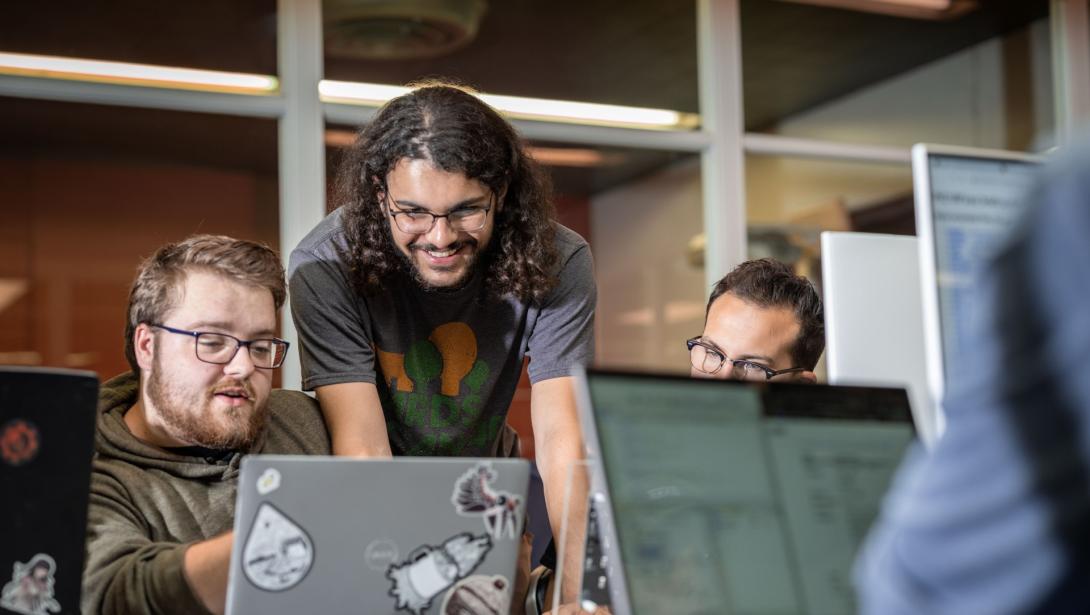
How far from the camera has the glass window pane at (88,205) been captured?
410 cm

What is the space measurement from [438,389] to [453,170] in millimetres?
429

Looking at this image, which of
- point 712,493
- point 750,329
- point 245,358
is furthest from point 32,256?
point 712,493

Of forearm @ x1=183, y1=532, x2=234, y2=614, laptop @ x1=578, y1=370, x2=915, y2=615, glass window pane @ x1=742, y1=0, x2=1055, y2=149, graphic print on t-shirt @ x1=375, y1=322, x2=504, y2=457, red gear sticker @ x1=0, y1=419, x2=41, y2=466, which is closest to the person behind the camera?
laptop @ x1=578, y1=370, x2=915, y2=615

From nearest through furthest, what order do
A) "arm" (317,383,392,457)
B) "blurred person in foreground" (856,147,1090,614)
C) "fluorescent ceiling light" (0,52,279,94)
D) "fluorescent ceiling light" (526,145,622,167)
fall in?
1. "blurred person in foreground" (856,147,1090,614)
2. "arm" (317,383,392,457)
3. "fluorescent ceiling light" (0,52,279,94)
4. "fluorescent ceiling light" (526,145,622,167)

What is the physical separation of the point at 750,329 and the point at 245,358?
2.95 feet

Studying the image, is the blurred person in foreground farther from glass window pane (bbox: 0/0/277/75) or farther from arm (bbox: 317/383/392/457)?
glass window pane (bbox: 0/0/277/75)

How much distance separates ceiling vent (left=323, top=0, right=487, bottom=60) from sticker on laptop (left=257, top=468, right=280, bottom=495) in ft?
11.6

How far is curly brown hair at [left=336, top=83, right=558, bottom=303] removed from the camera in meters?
2.09

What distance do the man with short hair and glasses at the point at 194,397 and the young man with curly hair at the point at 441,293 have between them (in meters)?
0.16

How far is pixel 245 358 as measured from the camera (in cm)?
183

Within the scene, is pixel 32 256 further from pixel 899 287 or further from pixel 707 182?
pixel 899 287

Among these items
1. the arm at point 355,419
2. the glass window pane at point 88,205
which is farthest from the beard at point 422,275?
the glass window pane at point 88,205

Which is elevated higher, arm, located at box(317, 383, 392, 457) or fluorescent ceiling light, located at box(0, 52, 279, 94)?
fluorescent ceiling light, located at box(0, 52, 279, 94)

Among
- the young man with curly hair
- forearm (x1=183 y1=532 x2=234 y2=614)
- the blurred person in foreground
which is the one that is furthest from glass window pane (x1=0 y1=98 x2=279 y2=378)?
the blurred person in foreground
